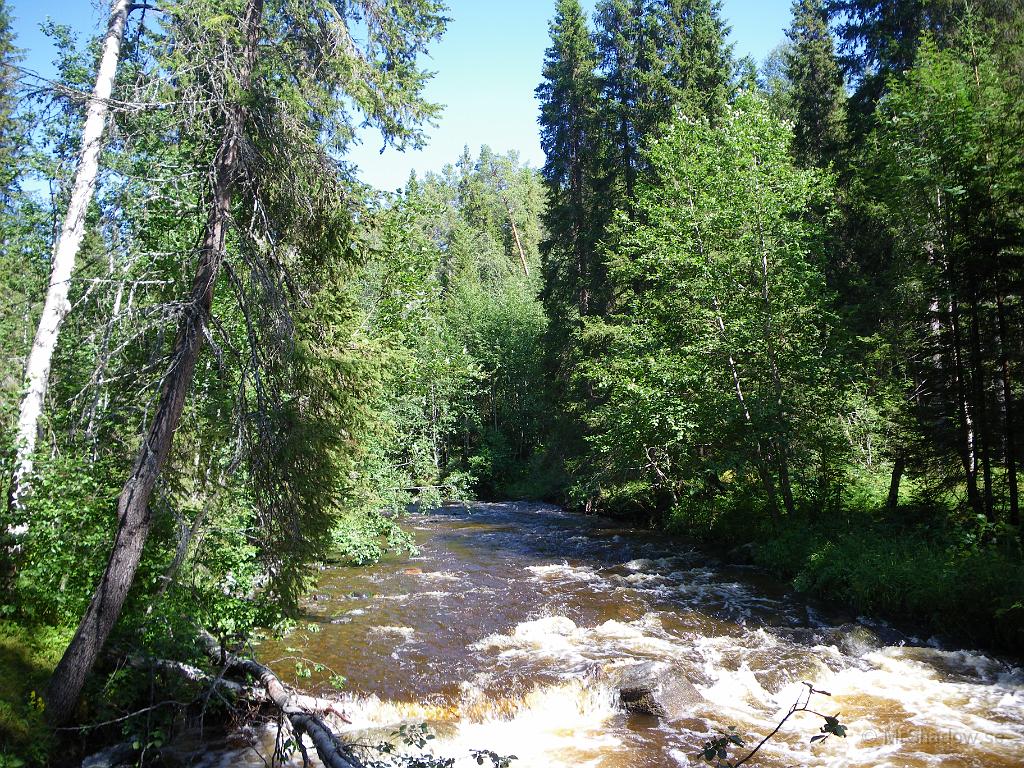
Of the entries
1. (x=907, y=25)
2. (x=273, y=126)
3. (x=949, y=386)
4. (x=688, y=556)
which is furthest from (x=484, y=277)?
(x=273, y=126)

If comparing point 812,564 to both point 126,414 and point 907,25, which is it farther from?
point 907,25

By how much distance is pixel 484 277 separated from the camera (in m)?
59.8

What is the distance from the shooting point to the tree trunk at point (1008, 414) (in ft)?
37.2

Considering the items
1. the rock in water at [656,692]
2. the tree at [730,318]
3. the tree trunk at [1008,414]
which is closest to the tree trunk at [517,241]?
the tree at [730,318]

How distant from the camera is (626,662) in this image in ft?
32.1

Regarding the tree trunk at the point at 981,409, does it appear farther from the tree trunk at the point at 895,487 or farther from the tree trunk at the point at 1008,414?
the tree trunk at the point at 895,487

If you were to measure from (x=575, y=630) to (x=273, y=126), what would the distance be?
363 inches

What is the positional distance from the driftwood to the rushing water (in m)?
0.64

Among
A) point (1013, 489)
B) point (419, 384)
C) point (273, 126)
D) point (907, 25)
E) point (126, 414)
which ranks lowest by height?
point (1013, 489)

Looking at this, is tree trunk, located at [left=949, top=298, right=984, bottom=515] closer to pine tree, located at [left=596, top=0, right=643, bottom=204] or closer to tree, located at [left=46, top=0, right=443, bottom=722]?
tree, located at [left=46, top=0, right=443, bottom=722]

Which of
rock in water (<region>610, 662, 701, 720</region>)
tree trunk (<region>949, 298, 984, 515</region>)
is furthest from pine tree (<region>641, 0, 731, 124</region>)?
rock in water (<region>610, 662, 701, 720</region>)

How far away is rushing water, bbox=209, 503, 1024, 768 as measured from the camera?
25.0ft

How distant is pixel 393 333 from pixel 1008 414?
11218 mm

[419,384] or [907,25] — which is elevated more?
[907,25]
